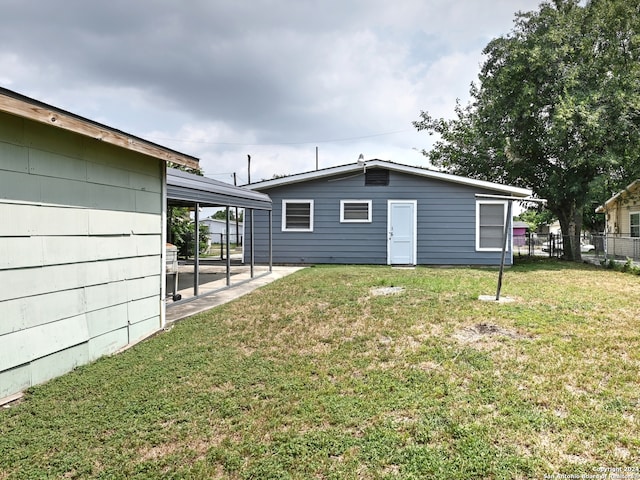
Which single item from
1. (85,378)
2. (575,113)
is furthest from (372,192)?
(85,378)

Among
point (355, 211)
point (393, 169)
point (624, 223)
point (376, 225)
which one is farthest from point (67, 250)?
point (624, 223)

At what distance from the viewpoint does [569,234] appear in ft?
46.1

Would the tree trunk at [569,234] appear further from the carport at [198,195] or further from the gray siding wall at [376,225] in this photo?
the carport at [198,195]

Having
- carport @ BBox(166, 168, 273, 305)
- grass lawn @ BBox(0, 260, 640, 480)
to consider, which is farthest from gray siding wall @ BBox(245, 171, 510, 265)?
grass lawn @ BBox(0, 260, 640, 480)

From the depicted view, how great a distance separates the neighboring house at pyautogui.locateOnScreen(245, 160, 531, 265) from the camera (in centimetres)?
1091

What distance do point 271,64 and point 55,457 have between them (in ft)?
33.8

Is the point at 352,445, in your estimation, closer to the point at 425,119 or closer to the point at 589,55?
the point at 589,55

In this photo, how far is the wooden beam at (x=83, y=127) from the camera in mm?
2543

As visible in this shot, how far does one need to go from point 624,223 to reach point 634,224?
30.6 inches

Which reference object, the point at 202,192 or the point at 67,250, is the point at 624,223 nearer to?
the point at 202,192

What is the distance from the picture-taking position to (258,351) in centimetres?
373

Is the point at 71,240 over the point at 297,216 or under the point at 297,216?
under

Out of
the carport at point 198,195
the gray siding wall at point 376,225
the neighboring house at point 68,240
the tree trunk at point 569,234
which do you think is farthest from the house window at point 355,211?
the tree trunk at point 569,234

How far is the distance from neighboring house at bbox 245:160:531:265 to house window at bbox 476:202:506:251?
0.03m
